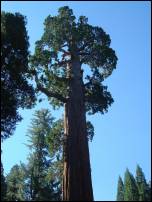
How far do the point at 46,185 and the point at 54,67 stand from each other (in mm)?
12754

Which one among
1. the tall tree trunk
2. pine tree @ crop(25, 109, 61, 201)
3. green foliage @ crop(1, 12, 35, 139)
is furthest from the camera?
pine tree @ crop(25, 109, 61, 201)

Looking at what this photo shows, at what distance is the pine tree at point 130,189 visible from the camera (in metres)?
57.8

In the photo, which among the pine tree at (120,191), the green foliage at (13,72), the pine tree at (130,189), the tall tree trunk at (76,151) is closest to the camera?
the tall tree trunk at (76,151)

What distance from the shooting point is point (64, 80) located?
22828 millimetres

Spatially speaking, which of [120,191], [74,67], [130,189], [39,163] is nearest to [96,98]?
[74,67]

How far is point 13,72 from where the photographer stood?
2006 centimetres

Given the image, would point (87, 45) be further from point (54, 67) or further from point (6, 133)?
point (6, 133)

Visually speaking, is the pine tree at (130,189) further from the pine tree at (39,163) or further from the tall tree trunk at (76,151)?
the tall tree trunk at (76,151)

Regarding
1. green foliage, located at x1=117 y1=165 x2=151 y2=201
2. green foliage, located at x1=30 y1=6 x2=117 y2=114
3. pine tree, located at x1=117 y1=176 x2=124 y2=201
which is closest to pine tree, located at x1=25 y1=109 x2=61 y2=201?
green foliage, located at x1=30 y1=6 x2=117 y2=114

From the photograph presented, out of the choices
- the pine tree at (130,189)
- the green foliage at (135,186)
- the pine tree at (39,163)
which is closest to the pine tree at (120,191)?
the green foliage at (135,186)

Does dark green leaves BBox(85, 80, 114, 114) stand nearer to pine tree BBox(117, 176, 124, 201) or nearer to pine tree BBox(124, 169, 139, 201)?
pine tree BBox(124, 169, 139, 201)

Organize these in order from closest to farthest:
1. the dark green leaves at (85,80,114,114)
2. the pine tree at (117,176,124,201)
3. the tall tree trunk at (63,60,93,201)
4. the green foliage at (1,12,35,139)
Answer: the tall tree trunk at (63,60,93,201), the green foliage at (1,12,35,139), the dark green leaves at (85,80,114,114), the pine tree at (117,176,124,201)

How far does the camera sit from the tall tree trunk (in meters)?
17.1

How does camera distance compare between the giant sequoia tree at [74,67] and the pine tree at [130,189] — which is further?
the pine tree at [130,189]
